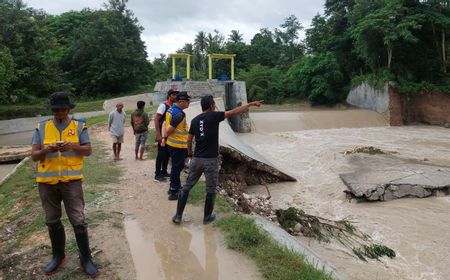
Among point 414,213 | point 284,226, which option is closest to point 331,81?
point 414,213

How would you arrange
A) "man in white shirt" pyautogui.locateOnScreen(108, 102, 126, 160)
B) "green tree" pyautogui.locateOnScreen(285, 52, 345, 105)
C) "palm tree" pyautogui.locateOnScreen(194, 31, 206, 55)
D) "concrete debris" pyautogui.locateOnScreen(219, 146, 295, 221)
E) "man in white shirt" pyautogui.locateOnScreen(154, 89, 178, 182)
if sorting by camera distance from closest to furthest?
"man in white shirt" pyautogui.locateOnScreen(154, 89, 178, 182)
"concrete debris" pyautogui.locateOnScreen(219, 146, 295, 221)
"man in white shirt" pyautogui.locateOnScreen(108, 102, 126, 160)
"green tree" pyautogui.locateOnScreen(285, 52, 345, 105)
"palm tree" pyautogui.locateOnScreen(194, 31, 206, 55)

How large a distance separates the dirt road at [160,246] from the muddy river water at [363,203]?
6.50 feet

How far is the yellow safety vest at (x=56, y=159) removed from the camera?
405 centimetres

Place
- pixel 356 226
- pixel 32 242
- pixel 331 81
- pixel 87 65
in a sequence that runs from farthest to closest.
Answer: pixel 87 65, pixel 331 81, pixel 356 226, pixel 32 242

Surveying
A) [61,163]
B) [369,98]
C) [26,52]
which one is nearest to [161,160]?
[61,163]

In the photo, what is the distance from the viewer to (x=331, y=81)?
102 ft

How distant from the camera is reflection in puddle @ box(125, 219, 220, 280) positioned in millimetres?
4461

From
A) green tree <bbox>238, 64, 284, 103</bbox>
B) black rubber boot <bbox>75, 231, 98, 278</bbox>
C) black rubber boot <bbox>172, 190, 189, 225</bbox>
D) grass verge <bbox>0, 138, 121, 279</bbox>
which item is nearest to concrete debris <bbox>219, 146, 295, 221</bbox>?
grass verge <bbox>0, 138, 121, 279</bbox>

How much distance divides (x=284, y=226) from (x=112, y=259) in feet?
10.8

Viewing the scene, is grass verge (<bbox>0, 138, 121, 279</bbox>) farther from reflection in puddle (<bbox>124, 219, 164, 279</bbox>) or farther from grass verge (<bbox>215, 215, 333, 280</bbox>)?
grass verge (<bbox>215, 215, 333, 280</bbox>)

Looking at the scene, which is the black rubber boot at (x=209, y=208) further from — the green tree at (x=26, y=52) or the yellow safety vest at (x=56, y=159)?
the green tree at (x=26, y=52)

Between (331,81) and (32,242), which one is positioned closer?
(32,242)

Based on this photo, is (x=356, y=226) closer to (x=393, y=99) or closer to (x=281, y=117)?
(x=281, y=117)

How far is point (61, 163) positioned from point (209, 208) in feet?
7.79
